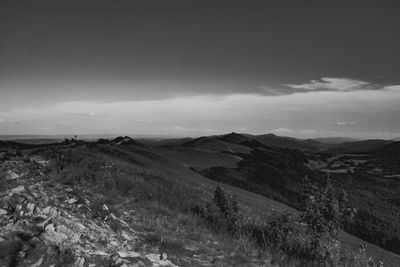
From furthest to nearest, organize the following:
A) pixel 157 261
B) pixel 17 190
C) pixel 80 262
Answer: pixel 17 190
pixel 157 261
pixel 80 262

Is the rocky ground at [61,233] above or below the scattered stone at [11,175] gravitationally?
below

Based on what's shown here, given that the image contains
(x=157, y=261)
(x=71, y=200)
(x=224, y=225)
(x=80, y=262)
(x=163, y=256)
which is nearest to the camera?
(x=80, y=262)

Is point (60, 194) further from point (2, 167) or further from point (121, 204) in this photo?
point (2, 167)

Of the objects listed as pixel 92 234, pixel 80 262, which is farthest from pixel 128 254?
pixel 92 234

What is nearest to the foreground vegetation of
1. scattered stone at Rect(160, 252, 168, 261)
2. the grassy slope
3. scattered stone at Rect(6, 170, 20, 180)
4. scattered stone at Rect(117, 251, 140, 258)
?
scattered stone at Rect(160, 252, 168, 261)

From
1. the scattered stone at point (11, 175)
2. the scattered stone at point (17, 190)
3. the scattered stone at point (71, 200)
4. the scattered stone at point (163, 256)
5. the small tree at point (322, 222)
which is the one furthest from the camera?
the scattered stone at point (11, 175)

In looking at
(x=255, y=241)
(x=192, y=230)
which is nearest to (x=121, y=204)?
(x=192, y=230)

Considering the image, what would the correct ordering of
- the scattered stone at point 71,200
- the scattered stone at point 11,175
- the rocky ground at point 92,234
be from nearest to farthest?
Result: the rocky ground at point 92,234 < the scattered stone at point 71,200 < the scattered stone at point 11,175

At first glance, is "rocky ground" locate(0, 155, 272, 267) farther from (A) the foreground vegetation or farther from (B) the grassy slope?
(B) the grassy slope

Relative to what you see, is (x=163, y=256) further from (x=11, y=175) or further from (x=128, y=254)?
(x=11, y=175)

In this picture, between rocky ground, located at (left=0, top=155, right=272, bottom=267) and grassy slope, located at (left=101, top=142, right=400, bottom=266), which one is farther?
grassy slope, located at (left=101, top=142, right=400, bottom=266)

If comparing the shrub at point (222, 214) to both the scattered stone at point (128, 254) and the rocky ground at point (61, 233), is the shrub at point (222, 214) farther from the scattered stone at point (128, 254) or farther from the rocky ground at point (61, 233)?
the scattered stone at point (128, 254)

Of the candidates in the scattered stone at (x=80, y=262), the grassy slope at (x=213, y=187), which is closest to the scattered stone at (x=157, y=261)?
the scattered stone at (x=80, y=262)

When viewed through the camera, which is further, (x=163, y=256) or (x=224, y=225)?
(x=224, y=225)
